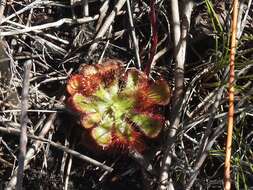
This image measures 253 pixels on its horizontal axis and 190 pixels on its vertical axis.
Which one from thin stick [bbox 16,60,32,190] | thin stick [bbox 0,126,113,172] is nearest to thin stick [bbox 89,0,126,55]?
thin stick [bbox 0,126,113,172]

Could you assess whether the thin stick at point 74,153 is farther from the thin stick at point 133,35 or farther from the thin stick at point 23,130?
the thin stick at point 23,130

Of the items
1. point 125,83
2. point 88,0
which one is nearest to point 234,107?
point 125,83

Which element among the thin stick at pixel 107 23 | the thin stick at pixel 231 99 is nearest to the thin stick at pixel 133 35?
the thin stick at pixel 107 23

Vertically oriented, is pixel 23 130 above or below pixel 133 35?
below

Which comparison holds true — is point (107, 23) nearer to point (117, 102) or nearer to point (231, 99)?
point (117, 102)

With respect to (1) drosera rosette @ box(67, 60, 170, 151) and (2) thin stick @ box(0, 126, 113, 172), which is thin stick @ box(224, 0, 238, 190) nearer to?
(1) drosera rosette @ box(67, 60, 170, 151)

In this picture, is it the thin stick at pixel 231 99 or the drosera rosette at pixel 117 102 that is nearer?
the thin stick at pixel 231 99

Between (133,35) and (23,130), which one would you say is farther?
(133,35)

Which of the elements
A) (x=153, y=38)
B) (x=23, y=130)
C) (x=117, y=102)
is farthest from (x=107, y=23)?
(x=23, y=130)
